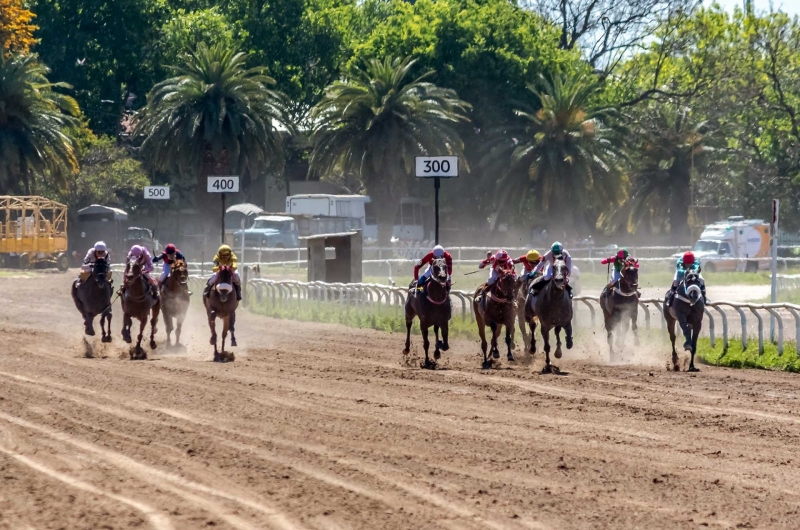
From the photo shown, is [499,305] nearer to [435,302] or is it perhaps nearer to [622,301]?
[435,302]

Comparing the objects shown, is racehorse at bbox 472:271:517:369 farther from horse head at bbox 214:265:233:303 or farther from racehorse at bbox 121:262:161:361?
racehorse at bbox 121:262:161:361

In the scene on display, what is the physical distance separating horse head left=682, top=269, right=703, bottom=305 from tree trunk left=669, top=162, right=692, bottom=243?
43.6m

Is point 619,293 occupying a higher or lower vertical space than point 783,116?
lower

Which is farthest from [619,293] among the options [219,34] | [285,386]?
[219,34]

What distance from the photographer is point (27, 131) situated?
52.8 m

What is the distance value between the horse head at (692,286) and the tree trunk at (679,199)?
43.6m

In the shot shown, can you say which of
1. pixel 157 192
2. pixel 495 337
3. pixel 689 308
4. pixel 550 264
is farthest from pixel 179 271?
pixel 157 192

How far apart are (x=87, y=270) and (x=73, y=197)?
140 feet

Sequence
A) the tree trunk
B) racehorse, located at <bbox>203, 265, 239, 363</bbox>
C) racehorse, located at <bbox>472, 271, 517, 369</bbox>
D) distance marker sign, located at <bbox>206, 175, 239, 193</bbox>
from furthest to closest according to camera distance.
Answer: the tree trunk, distance marker sign, located at <bbox>206, 175, 239, 193</bbox>, racehorse, located at <bbox>203, 265, 239, 363</bbox>, racehorse, located at <bbox>472, 271, 517, 369</bbox>

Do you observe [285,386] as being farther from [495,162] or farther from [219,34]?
[219,34]

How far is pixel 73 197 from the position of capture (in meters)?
60.6

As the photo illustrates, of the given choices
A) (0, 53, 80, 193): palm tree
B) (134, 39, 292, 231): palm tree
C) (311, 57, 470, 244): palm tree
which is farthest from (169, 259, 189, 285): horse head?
(0, 53, 80, 193): palm tree

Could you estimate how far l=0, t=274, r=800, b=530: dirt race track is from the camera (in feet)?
26.0

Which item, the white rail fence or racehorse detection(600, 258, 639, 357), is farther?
the white rail fence
